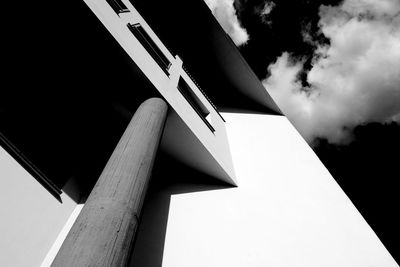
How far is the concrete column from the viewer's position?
1520mm

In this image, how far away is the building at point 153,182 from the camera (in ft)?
10.8

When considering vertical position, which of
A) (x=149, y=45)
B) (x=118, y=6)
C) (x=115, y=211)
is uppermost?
(x=118, y=6)

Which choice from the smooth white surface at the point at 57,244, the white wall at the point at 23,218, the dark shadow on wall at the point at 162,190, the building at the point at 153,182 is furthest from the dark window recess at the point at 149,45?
the smooth white surface at the point at 57,244

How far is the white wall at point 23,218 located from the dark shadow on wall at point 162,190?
4.25 feet

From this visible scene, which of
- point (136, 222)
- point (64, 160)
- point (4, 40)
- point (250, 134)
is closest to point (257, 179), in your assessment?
point (250, 134)

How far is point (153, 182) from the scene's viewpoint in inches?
199

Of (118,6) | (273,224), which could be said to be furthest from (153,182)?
(118,6)

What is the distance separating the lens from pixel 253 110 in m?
9.94

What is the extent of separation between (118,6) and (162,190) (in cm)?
419

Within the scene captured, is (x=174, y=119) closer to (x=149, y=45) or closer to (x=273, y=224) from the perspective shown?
(x=149, y=45)

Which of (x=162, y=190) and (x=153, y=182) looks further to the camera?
(x=153, y=182)

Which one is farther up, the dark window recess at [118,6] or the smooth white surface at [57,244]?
the dark window recess at [118,6]

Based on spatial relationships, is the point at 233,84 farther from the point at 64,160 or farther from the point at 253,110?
the point at 64,160

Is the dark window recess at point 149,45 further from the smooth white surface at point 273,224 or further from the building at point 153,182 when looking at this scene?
the smooth white surface at point 273,224
